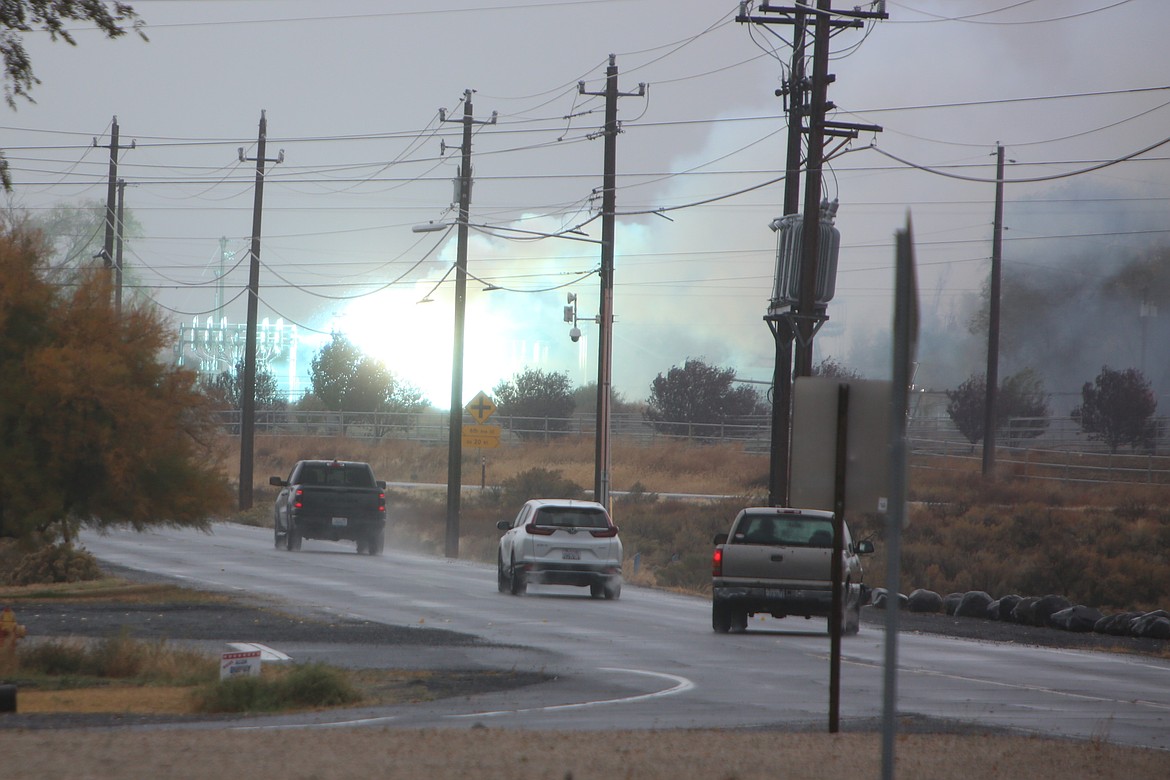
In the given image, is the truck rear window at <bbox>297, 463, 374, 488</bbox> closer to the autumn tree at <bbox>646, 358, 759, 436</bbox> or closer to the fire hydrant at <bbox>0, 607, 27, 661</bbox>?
the fire hydrant at <bbox>0, 607, 27, 661</bbox>

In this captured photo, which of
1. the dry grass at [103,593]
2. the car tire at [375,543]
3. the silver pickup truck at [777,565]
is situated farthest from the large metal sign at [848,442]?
the car tire at [375,543]

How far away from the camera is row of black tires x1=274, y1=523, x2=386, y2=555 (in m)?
38.2

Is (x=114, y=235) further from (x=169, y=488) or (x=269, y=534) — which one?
(x=169, y=488)

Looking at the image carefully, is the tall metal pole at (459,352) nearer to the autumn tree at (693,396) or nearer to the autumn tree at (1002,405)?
the autumn tree at (1002,405)

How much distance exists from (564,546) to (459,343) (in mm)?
17243

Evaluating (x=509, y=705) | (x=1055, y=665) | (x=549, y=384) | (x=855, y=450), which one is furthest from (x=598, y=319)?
(x=549, y=384)

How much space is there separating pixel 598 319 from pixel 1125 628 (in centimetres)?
1699

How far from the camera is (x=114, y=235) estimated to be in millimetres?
57594

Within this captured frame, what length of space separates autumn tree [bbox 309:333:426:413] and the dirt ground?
301ft

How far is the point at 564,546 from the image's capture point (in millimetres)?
28094

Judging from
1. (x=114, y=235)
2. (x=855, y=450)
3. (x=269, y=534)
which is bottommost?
(x=269, y=534)

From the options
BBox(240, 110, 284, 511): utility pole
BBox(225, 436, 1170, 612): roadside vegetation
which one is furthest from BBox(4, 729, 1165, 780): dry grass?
BBox(240, 110, 284, 511): utility pole

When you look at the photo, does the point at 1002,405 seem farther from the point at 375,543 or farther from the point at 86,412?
the point at 86,412

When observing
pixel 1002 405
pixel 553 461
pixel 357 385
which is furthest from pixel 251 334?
pixel 1002 405
